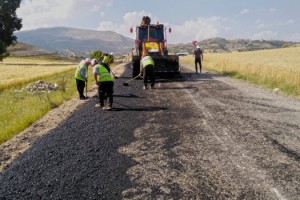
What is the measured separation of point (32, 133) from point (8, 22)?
1845 inches

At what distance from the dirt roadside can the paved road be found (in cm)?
34

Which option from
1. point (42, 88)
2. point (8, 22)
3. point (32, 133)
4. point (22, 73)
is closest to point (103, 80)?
point (32, 133)

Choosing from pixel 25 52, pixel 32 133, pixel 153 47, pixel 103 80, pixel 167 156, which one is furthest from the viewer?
pixel 25 52

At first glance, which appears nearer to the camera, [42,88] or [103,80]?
[103,80]

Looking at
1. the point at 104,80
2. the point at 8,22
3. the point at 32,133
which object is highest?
the point at 8,22

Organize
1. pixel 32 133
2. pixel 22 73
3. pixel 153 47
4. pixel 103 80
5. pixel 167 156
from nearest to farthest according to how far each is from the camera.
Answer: pixel 167 156, pixel 32 133, pixel 103 80, pixel 153 47, pixel 22 73

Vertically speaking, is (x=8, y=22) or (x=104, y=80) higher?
(x=8, y=22)

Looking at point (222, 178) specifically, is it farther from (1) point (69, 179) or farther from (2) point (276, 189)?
(1) point (69, 179)

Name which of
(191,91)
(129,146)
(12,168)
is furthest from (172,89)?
(12,168)

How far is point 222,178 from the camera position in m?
5.11

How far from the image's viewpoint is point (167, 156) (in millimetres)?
6172

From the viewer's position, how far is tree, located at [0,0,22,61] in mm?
49750

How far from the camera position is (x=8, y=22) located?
5044cm

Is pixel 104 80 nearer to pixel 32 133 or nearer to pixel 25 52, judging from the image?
pixel 32 133
